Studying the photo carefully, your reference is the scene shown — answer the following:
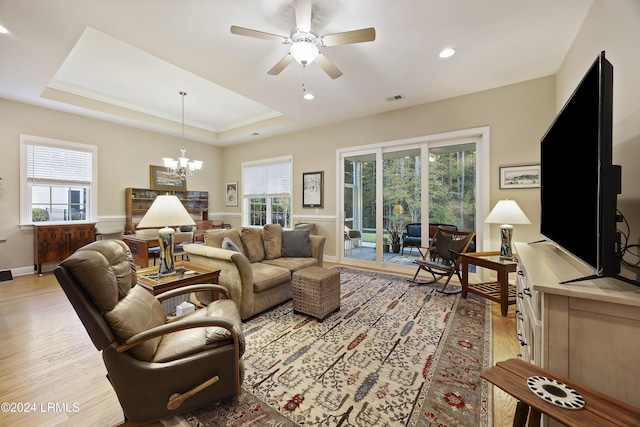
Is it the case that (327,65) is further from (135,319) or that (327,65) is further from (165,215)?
(135,319)

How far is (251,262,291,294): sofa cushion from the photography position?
2.65 m

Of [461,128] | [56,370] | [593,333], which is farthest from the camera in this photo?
[461,128]

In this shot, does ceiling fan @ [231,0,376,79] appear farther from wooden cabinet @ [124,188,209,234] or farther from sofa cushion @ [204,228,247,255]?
wooden cabinet @ [124,188,209,234]

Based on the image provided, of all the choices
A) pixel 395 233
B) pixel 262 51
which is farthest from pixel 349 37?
pixel 395 233

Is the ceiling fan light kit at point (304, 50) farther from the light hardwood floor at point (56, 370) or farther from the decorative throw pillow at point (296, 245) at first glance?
the light hardwood floor at point (56, 370)

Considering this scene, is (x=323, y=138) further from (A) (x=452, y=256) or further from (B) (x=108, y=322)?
(B) (x=108, y=322)

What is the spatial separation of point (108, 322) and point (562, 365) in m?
2.09

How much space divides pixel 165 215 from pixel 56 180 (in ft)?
14.4

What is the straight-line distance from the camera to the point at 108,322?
1.22m

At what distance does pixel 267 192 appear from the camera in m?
6.59

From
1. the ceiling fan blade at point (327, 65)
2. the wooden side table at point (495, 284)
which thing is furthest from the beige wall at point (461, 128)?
the ceiling fan blade at point (327, 65)

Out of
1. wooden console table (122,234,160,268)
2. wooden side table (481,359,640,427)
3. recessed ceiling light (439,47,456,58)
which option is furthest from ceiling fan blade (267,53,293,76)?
wooden console table (122,234,160,268)

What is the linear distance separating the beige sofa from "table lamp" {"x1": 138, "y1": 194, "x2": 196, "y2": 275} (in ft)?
1.38

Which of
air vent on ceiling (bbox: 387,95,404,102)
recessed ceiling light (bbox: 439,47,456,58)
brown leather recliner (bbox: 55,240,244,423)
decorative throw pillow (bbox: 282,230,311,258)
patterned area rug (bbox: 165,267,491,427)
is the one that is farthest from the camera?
air vent on ceiling (bbox: 387,95,404,102)
